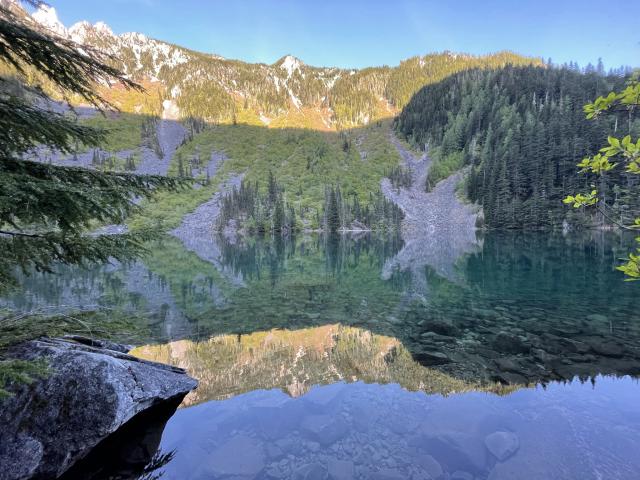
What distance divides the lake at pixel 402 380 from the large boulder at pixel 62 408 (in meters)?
1.63

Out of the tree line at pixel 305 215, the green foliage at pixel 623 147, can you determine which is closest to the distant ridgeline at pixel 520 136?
the tree line at pixel 305 215

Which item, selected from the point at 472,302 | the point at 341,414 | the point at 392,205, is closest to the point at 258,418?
the point at 341,414

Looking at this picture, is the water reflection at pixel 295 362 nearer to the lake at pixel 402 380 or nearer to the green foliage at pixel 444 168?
the lake at pixel 402 380

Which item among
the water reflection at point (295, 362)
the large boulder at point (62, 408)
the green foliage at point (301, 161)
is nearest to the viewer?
the large boulder at point (62, 408)

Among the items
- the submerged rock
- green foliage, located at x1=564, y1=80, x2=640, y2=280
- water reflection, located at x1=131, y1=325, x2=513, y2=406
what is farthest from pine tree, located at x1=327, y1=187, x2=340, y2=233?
green foliage, located at x1=564, y1=80, x2=640, y2=280

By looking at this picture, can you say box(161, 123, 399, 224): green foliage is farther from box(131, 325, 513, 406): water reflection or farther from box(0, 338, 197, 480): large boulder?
box(0, 338, 197, 480): large boulder

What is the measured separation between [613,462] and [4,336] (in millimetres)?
11175

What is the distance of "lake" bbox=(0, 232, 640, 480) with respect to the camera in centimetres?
693

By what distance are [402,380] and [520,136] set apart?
141 meters

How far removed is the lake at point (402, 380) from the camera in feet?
22.7

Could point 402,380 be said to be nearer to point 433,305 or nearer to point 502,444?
point 502,444

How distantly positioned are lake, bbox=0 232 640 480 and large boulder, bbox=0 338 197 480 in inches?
64.1

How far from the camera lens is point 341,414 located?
8.85 metres

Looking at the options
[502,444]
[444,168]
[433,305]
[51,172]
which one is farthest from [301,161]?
[51,172]
